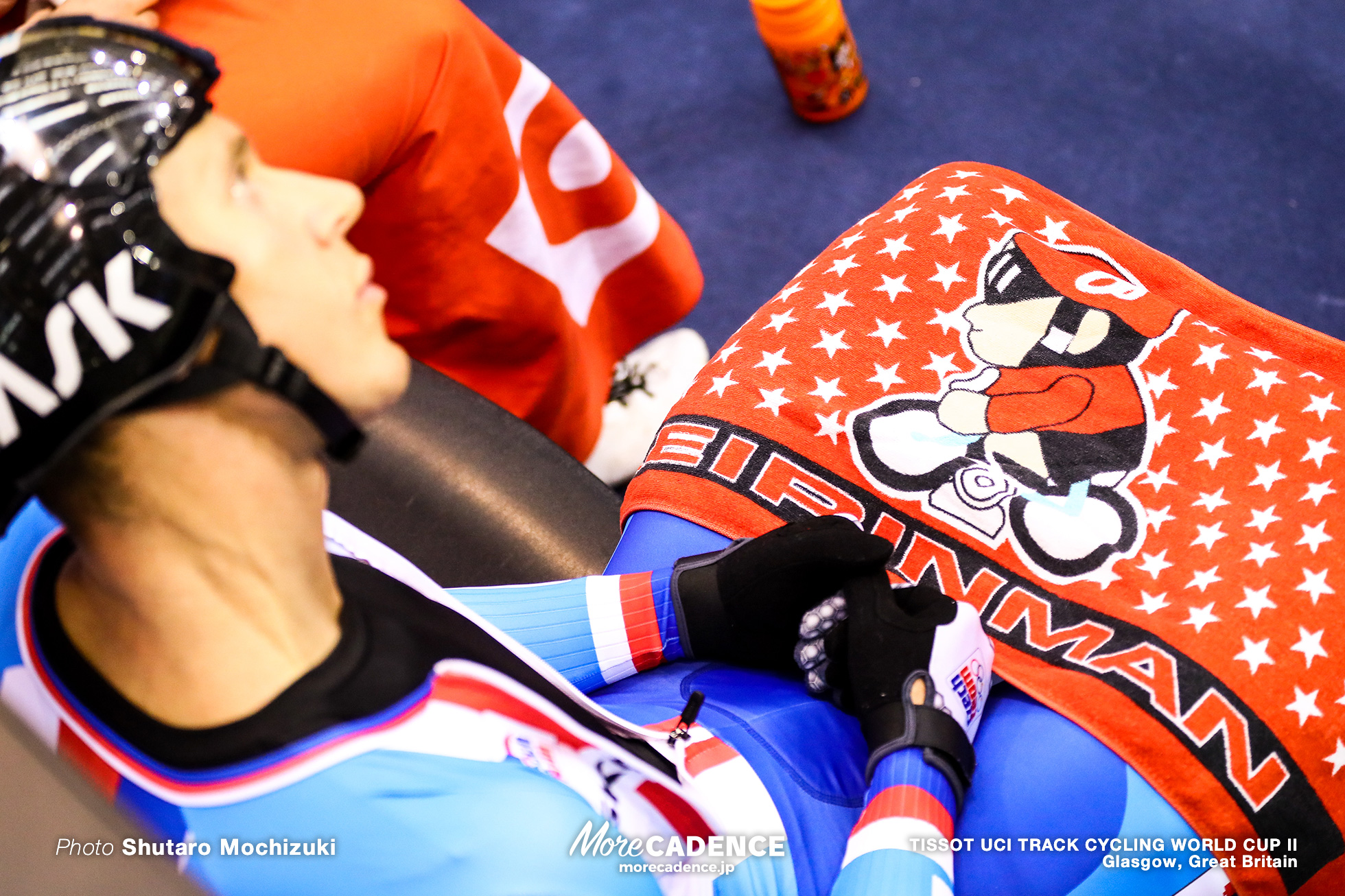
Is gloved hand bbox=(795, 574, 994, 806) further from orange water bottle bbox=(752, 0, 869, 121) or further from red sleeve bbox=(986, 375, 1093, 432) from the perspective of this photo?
orange water bottle bbox=(752, 0, 869, 121)

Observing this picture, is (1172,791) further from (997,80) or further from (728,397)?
(997,80)

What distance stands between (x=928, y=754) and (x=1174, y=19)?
1.87m

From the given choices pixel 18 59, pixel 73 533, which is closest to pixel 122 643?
pixel 73 533

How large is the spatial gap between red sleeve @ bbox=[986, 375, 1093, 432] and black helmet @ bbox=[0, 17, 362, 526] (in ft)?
2.48

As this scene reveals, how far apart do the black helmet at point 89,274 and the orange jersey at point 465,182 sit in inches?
28.2

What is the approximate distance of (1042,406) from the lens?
3.79 ft

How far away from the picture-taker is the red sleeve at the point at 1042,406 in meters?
1.15

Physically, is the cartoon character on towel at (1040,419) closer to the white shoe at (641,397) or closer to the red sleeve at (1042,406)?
the red sleeve at (1042,406)

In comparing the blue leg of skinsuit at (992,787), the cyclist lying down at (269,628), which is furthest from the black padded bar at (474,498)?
the cyclist lying down at (269,628)

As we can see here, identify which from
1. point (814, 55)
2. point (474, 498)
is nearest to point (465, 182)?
point (474, 498)

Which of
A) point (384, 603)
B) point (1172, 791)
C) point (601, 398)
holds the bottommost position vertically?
point (601, 398)

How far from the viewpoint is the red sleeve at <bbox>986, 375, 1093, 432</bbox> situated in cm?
115

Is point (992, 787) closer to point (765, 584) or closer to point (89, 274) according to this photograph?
point (765, 584)

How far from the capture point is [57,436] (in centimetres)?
60
